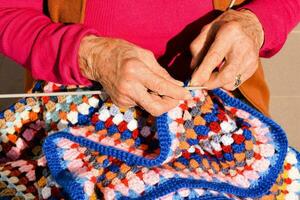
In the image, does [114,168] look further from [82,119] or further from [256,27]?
[256,27]

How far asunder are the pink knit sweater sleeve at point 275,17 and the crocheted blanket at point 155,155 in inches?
6.4

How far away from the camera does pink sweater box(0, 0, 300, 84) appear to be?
92cm

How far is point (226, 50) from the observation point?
830 millimetres

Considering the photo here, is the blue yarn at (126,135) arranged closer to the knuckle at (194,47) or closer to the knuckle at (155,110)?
the knuckle at (155,110)

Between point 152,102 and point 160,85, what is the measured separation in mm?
32

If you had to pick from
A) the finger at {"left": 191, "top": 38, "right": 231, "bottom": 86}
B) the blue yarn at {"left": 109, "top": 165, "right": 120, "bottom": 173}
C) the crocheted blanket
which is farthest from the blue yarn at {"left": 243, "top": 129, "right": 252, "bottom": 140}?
the blue yarn at {"left": 109, "top": 165, "right": 120, "bottom": 173}

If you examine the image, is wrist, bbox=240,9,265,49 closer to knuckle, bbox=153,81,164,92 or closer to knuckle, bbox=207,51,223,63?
knuckle, bbox=207,51,223,63

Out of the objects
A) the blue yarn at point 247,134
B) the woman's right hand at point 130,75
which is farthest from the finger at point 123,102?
the blue yarn at point 247,134

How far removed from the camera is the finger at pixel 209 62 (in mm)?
803

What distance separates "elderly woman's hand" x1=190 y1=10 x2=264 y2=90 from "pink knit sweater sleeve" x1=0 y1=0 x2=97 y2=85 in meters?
0.20

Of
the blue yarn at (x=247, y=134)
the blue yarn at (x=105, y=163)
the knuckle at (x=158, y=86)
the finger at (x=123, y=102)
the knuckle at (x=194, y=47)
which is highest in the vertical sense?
the knuckle at (x=194, y=47)

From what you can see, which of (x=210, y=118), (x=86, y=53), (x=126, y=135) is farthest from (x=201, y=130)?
(x=86, y=53)

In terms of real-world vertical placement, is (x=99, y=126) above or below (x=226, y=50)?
below

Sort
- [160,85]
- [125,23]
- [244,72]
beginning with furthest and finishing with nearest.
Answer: [125,23]
[244,72]
[160,85]
